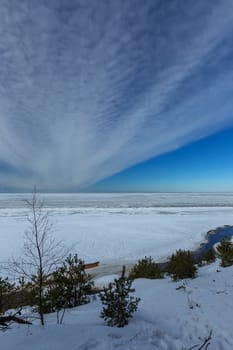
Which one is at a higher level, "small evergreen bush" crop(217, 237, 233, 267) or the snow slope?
the snow slope

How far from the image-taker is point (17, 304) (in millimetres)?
7574

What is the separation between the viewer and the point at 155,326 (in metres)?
4.45

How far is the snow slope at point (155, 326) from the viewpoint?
130 inches

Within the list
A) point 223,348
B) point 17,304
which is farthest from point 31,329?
point 17,304

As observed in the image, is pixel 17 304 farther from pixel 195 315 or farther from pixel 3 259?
pixel 3 259

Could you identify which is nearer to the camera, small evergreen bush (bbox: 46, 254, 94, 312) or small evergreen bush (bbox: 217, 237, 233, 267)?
small evergreen bush (bbox: 46, 254, 94, 312)

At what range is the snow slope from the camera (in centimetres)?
330

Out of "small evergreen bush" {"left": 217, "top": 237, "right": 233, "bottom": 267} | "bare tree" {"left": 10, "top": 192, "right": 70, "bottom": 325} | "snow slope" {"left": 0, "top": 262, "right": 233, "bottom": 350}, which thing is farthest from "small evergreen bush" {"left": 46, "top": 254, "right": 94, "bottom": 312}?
"small evergreen bush" {"left": 217, "top": 237, "right": 233, "bottom": 267}

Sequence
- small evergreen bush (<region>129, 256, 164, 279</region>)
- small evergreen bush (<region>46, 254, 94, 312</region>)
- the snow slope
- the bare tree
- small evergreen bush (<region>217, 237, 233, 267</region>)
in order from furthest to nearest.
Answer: small evergreen bush (<region>217, 237, 233, 267</region>) < small evergreen bush (<region>129, 256, 164, 279</region>) < small evergreen bush (<region>46, 254, 94, 312</region>) < the bare tree < the snow slope

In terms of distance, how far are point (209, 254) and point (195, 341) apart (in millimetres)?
10598

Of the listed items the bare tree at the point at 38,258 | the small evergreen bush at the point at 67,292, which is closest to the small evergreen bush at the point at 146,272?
the bare tree at the point at 38,258

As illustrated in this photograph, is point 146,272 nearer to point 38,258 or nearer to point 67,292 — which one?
point 67,292

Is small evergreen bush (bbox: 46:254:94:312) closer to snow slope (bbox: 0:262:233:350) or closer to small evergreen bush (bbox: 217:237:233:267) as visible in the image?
snow slope (bbox: 0:262:233:350)

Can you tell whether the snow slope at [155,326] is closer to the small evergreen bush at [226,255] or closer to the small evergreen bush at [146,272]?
the small evergreen bush at [146,272]
